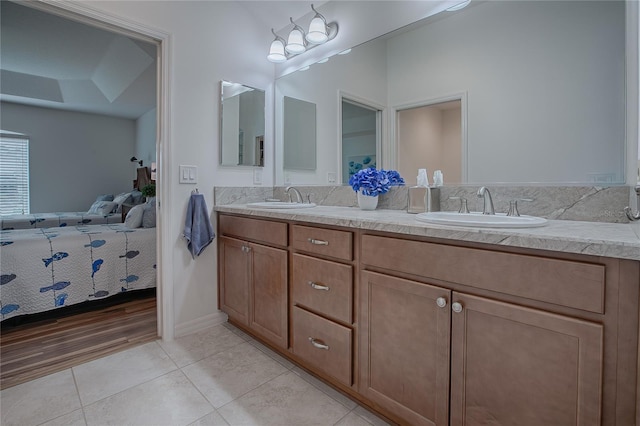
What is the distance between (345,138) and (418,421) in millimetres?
1629

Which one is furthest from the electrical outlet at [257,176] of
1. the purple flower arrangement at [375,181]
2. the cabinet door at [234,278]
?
the purple flower arrangement at [375,181]

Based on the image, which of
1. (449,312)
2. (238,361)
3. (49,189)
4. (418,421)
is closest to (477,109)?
(449,312)

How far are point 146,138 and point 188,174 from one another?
4722mm

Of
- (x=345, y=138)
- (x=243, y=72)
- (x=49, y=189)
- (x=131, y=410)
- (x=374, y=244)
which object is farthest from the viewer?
(x=49, y=189)

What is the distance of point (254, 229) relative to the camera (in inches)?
75.1

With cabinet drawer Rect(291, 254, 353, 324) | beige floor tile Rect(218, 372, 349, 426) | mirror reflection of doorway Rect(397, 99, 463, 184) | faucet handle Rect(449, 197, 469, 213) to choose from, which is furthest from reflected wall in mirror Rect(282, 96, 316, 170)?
beige floor tile Rect(218, 372, 349, 426)

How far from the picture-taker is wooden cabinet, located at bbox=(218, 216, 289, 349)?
1731 millimetres

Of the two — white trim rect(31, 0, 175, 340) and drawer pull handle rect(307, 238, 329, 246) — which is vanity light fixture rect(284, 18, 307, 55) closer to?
white trim rect(31, 0, 175, 340)

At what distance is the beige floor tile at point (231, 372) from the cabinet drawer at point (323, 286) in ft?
1.45

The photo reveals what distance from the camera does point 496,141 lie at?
1511mm

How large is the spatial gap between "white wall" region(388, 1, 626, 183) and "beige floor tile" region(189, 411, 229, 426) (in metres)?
1.59

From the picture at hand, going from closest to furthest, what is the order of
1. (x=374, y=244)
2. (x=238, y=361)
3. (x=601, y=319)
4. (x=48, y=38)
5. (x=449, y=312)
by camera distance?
(x=601, y=319) < (x=449, y=312) < (x=374, y=244) < (x=238, y=361) < (x=48, y=38)

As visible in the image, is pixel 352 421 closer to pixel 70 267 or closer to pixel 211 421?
pixel 211 421

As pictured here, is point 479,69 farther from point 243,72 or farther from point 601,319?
point 243,72
